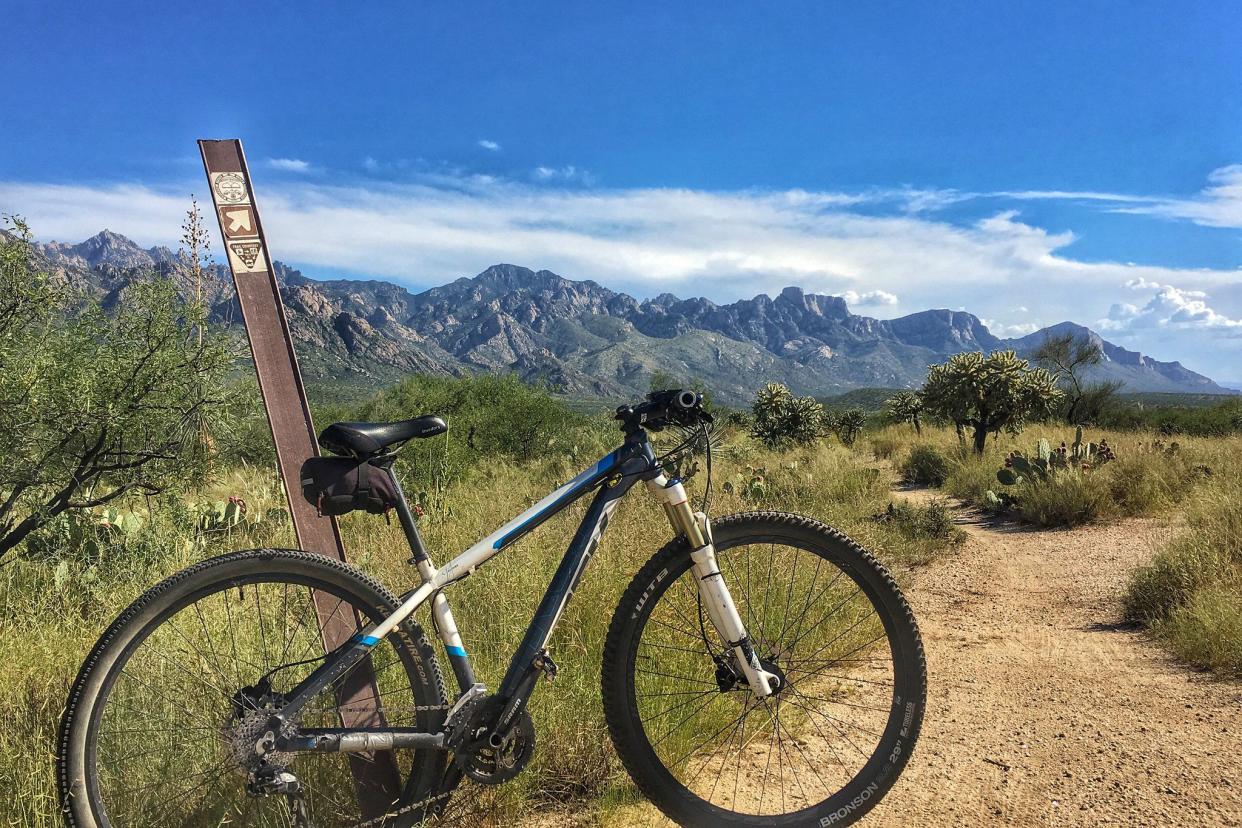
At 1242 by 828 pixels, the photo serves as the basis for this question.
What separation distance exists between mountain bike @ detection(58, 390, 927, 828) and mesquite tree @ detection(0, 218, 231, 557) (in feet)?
7.13

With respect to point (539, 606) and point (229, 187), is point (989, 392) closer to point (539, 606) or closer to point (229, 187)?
point (539, 606)

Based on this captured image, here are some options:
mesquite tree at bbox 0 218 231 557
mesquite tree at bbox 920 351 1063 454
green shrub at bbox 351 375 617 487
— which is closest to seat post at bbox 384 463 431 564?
mesquite tree at bbox 0 218 231 557

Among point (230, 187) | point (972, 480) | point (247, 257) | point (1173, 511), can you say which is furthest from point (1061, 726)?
point (972, 480)

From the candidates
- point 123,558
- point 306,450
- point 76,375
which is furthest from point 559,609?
point 123,558

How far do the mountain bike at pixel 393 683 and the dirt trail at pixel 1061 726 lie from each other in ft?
2.07

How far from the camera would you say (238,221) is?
2770mm

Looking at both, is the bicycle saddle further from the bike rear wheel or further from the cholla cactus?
the cholla cactus

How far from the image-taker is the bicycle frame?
220 cm

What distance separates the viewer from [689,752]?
9.35 feet

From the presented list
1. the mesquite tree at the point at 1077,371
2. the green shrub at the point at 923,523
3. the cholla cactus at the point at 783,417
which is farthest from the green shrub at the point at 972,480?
the mesquite tree at the point at 1077,371

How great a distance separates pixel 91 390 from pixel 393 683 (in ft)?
9.45

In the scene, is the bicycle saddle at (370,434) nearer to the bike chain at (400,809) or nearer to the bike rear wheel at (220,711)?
the bike rear wheel at (220,711)

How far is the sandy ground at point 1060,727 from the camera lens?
2.72 m

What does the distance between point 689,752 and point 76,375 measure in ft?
12.9
